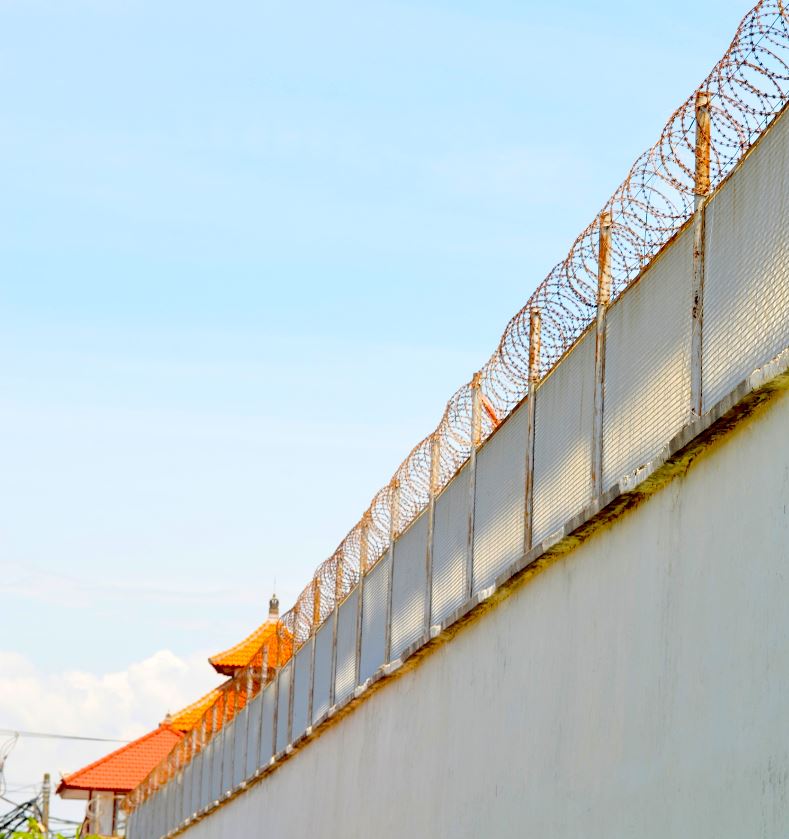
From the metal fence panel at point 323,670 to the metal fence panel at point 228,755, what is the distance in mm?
5757

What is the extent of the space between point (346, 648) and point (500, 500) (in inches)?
197

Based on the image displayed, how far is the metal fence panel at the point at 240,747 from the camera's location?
2163cm

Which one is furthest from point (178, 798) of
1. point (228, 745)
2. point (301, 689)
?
point (301, 689)

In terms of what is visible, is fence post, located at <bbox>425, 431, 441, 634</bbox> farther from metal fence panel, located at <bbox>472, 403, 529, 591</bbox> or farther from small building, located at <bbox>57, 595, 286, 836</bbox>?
small building, located at <bbox>57, 595, 286, 836</bbox>

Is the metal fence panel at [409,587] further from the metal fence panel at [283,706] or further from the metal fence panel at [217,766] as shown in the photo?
the metal fence panel at [217,766]

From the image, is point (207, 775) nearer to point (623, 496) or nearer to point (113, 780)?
point (623, 496)

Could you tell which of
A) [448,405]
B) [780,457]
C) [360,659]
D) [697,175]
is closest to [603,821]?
[780,457]

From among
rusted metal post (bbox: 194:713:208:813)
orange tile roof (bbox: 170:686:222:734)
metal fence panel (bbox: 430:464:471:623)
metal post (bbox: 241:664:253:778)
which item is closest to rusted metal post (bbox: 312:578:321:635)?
metal post (bbox: 241:664:253:778)

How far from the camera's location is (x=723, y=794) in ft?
21.4

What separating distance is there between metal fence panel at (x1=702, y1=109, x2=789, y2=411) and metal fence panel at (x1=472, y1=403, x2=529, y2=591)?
114 inches

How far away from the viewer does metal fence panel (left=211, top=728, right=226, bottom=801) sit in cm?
2366

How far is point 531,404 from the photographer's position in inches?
408

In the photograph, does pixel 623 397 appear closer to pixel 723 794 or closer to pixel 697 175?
pixel 697 175

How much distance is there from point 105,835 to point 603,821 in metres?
46.6
